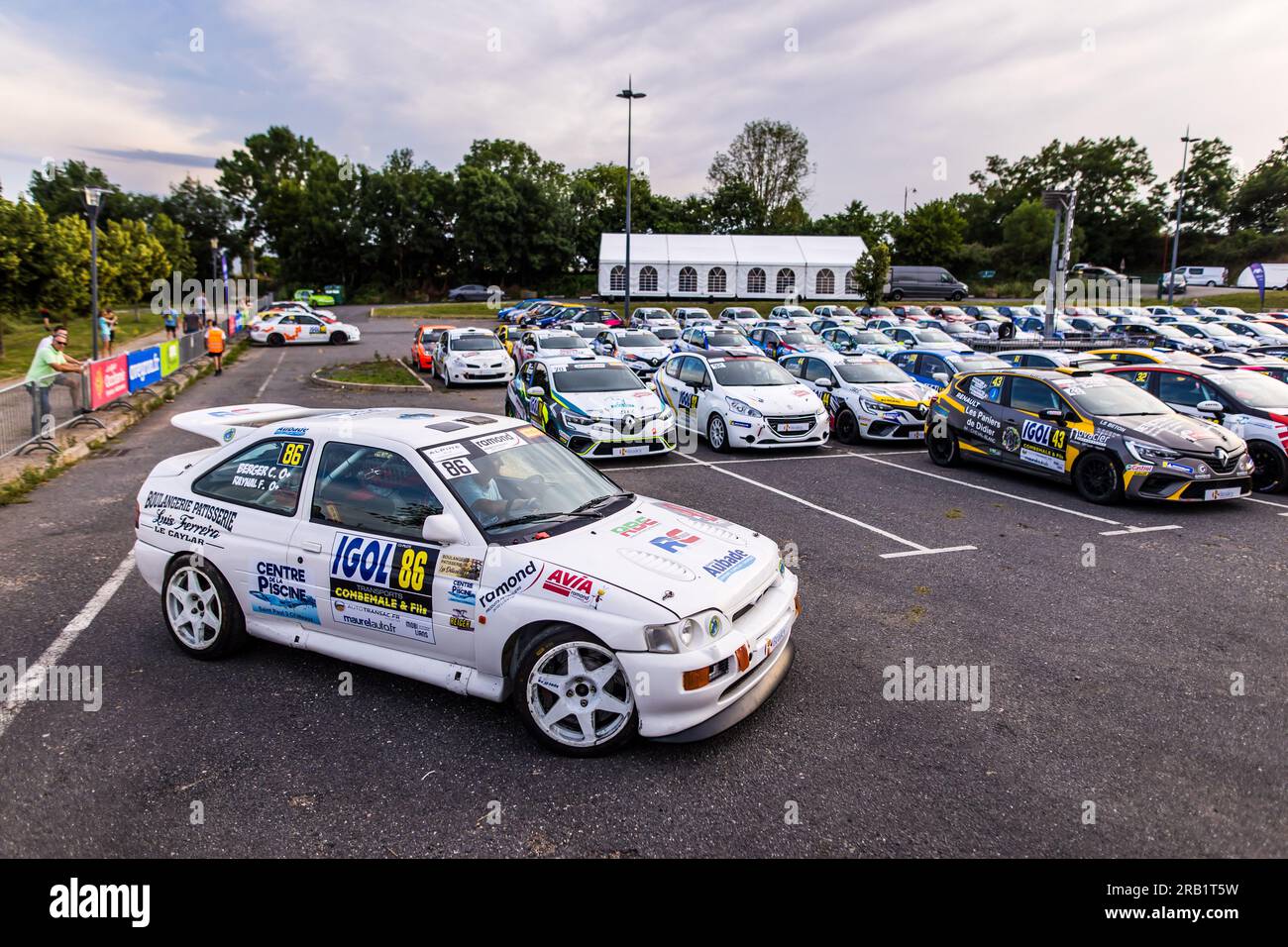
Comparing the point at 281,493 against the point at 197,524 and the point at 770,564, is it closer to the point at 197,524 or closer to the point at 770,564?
the point at 197,524

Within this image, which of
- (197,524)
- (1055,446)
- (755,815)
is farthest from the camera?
(1055,446)

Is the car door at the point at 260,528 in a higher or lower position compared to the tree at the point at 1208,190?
lower

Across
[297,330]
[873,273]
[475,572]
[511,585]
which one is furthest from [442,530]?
[873,273]

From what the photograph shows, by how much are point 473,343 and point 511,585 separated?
19.0 m

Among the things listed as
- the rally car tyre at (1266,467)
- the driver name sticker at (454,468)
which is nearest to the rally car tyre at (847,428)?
the rally car tyre at (1266,467)

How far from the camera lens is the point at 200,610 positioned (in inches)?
211

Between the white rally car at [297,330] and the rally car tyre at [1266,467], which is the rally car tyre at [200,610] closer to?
the rally car tyre at [1266,467]

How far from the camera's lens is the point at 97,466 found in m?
11.9

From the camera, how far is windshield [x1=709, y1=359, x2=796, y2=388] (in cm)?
1420

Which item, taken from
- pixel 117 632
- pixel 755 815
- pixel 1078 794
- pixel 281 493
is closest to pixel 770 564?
pixel 755 815

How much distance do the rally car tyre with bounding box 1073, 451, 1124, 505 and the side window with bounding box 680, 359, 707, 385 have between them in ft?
20.6

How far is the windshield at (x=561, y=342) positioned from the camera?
75.5 ft

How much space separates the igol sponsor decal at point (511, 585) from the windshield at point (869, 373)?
38.2 feet
